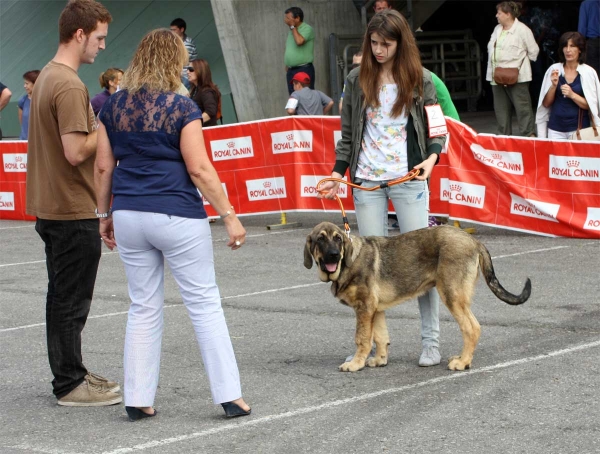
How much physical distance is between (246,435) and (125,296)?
4358mm

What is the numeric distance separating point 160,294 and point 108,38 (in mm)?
21052

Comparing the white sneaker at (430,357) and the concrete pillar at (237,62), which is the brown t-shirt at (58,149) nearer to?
the white sneaker at (430,357)

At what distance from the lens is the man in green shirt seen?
17.2m

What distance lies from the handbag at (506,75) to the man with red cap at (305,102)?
2.33 meters

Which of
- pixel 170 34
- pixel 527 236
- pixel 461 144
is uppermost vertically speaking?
pixel 170 34

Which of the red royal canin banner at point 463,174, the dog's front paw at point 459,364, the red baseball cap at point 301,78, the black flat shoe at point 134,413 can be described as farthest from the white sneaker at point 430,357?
the red baseball cap at point 301,78

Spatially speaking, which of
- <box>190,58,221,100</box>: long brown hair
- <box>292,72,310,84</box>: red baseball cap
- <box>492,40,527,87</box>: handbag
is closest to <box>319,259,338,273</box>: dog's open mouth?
<box>190,58,221,100</box>: long brown hair

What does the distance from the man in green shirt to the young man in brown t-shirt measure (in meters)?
11.5

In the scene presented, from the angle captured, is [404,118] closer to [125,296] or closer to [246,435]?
[246,435]

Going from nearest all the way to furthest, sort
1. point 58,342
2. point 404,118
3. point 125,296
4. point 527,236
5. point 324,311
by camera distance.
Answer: point 58,342
point 404,118
point 324,311
point 125,296
point 527,236

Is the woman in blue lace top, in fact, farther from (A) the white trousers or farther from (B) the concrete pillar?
(B) the concrete pillar

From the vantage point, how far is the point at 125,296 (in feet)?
31.2

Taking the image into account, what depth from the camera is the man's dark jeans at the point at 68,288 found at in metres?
5.98

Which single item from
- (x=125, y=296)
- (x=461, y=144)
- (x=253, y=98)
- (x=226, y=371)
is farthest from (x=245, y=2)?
(x=226, y=371)
